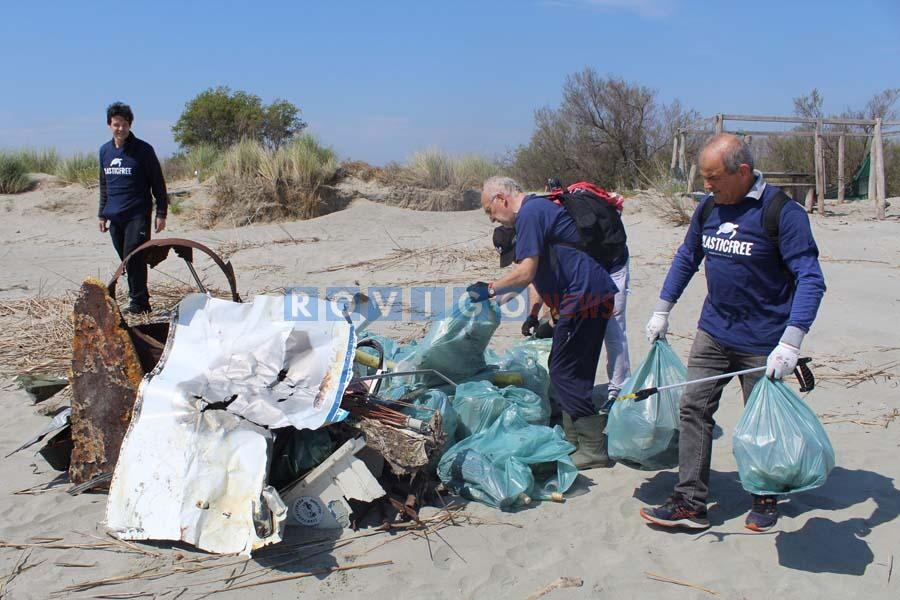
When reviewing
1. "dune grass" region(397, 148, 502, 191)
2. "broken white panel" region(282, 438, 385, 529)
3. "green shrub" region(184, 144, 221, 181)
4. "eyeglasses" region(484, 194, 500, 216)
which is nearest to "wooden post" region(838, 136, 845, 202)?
"dune grass" region(397, 148, 502, 191)

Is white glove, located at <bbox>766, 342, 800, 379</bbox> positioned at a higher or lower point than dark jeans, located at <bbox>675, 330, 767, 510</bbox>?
higher

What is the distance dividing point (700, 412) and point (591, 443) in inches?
34.7

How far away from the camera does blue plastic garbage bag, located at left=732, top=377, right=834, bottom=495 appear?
2.96m

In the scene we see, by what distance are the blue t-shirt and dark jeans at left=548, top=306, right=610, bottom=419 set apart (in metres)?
0.07

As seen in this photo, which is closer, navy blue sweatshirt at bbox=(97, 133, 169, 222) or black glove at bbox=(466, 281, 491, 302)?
black glove at bbox=(466, 281, 491, 302)

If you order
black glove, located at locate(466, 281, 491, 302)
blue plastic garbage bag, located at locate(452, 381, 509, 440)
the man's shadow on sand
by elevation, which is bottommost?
the man's shadow on sand

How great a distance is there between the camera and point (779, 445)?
2.98m

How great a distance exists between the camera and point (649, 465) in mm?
3865

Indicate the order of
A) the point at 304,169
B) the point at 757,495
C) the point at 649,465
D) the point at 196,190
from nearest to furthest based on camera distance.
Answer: the point at 757,495 < the point at 649,465 < the point at 304,169 < the point at 196,190

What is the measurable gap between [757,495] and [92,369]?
2998 millimetres

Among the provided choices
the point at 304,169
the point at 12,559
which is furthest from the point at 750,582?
the point at 304,169

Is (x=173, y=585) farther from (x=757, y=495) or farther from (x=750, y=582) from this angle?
(x=757, y=495)

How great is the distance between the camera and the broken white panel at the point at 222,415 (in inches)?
117

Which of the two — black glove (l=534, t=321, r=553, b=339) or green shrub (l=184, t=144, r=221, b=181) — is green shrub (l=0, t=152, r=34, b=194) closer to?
green shrub (l=184, t=144, r=221, b=181)
